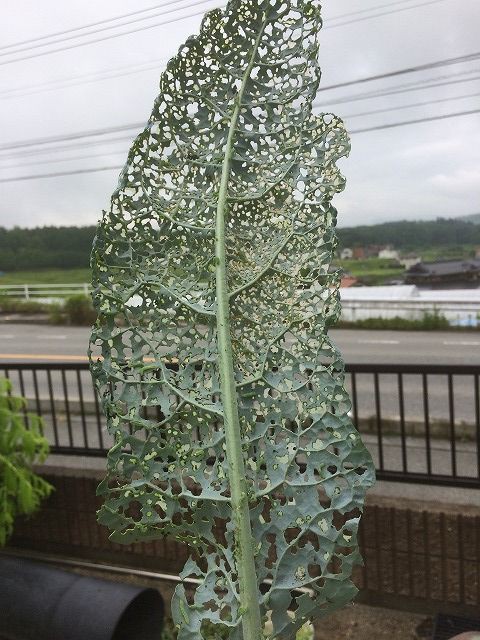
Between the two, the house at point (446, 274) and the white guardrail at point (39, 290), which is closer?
the house at point (446, 274)

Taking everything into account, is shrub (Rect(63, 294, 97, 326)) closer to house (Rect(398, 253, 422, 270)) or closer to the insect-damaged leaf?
house (Rect(398, 253, 422, 270))

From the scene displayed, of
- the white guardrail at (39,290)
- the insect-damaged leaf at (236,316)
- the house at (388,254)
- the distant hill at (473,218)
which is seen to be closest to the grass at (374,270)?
the house at (388,254)

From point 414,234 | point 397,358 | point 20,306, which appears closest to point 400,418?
point 414,234

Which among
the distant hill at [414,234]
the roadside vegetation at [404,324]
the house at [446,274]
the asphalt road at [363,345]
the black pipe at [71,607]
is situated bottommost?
the black pipe at [71,607]

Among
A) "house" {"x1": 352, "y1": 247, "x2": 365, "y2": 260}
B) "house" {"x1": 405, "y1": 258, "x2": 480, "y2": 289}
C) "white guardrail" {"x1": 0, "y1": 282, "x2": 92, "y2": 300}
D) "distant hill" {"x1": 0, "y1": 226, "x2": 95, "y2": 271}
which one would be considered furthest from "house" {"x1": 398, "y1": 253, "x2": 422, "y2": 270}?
"white guardrail" {"x1": 0, "y1": 282, "x2": 92, "y2": 300}

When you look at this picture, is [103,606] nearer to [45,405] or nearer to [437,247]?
[437,247]

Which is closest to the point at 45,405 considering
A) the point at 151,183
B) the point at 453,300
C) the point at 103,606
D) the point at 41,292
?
the point at 41,292

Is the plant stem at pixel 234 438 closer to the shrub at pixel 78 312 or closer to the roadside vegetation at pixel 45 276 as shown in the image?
the roadside vegetation at pixel 45 276
